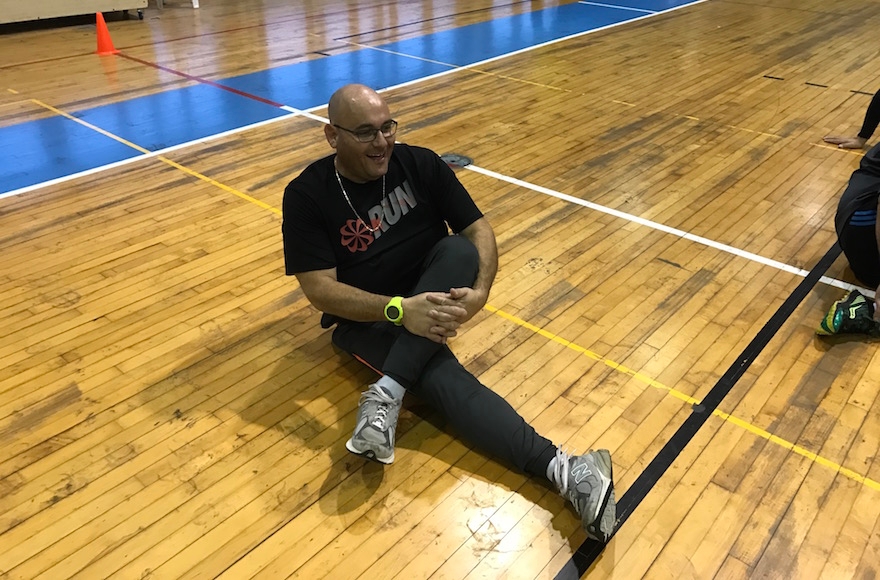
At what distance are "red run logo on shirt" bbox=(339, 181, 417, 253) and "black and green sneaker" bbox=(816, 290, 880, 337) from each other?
1.74m

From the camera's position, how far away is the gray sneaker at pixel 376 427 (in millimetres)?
2029

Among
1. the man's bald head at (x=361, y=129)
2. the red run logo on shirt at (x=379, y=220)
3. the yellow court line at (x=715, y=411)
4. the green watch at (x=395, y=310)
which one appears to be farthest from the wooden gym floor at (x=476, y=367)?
the man's bald head at (x=361, y=129)

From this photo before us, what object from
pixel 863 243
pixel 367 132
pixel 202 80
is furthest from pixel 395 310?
pixel 202 80

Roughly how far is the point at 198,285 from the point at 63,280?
63 cm

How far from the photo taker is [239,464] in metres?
2.15

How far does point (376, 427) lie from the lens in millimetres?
2043

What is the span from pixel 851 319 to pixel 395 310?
6.10 ft

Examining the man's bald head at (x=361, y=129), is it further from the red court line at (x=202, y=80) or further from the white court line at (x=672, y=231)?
the red court line at (x=202, y=80)

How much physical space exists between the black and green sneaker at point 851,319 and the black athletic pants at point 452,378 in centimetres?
142

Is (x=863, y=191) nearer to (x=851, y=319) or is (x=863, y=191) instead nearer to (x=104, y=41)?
(x=851, y=319)

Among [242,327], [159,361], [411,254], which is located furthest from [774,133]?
[159,361]

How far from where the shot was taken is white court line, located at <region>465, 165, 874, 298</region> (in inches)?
123

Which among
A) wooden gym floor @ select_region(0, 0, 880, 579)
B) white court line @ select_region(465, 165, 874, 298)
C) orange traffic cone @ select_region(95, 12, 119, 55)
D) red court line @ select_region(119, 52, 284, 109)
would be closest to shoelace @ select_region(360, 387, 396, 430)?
wooden gym floor @ select_region(0, 0, 880, 579)

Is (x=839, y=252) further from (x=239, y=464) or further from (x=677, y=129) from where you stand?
(x=239, y=464)
